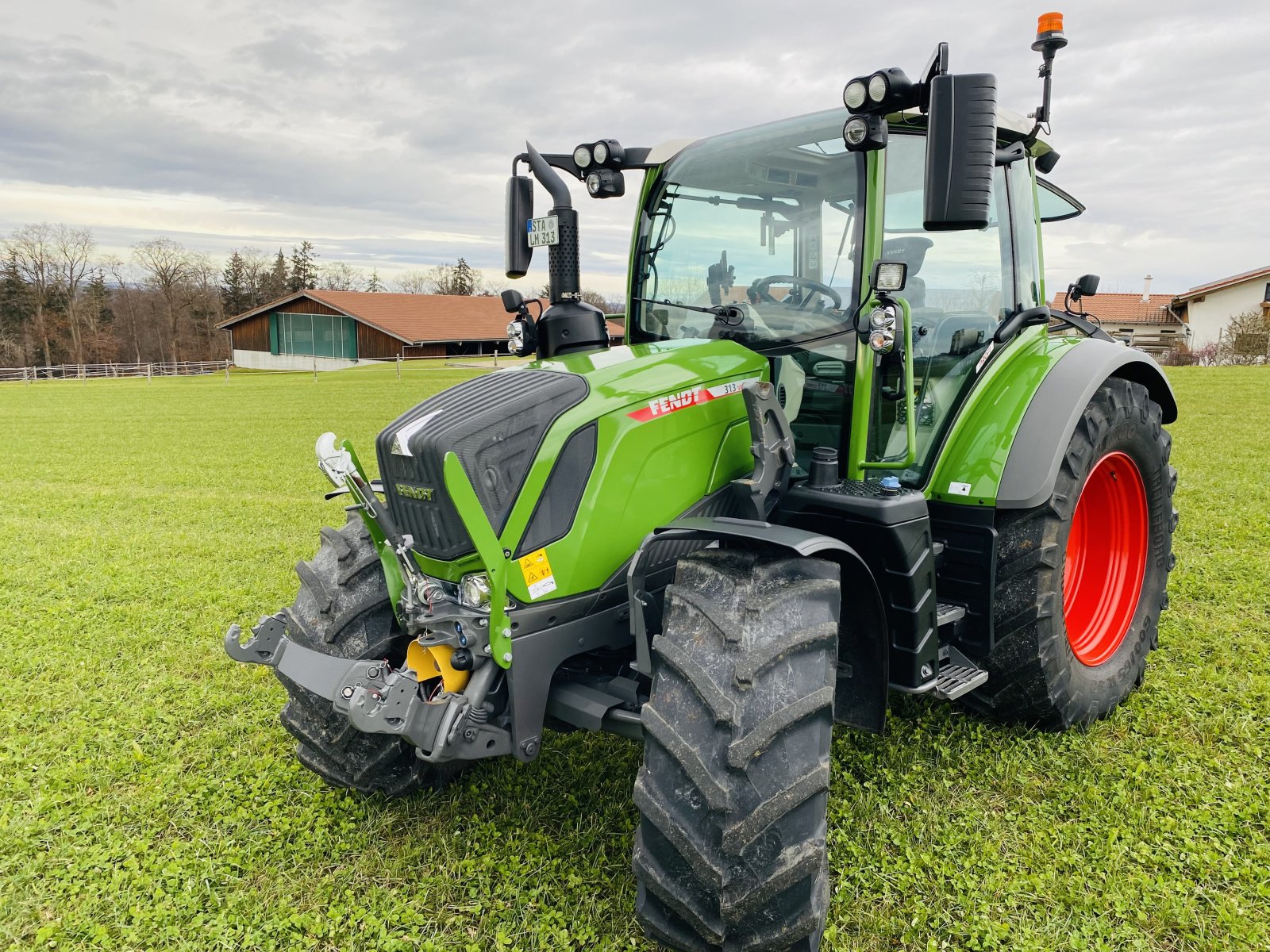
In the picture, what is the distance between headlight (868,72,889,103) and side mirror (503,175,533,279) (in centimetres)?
131

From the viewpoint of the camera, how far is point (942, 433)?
11.4 feet

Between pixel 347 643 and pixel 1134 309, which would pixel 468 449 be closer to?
pixel 347 643

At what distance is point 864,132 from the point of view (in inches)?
112

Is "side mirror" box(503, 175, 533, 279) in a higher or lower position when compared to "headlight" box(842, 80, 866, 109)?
lower

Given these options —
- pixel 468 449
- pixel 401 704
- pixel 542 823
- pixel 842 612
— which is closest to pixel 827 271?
pixel 842 612

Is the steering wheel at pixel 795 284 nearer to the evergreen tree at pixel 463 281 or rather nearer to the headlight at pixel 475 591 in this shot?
the headlight at pixel 475 591

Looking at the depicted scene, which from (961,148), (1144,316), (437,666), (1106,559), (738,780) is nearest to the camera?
(738,780)

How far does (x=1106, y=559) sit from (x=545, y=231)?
309cm

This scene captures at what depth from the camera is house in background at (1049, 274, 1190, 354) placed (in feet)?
142

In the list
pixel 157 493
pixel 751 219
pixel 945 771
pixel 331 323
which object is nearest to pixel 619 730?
pixel 945 771

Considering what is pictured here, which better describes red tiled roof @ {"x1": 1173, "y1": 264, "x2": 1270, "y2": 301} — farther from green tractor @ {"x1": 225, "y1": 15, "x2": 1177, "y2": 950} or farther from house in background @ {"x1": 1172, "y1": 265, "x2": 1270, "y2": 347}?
green tractor @ {"x1": 225, "y1": 15, "x2": 1177, "y2": 950}

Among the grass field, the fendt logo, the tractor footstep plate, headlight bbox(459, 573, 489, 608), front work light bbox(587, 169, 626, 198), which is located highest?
front work light bbox(587, 169, 626, 198)

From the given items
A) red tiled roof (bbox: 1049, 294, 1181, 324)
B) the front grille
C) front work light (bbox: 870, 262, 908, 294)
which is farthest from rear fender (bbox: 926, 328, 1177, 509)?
red tiled roof (bbox: 1049, 294, 1181, 324)

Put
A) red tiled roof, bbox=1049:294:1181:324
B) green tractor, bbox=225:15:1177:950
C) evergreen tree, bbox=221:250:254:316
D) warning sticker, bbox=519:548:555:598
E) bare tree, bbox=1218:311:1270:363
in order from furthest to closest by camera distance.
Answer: evergreen tree, bbox=221:250:254:316 < red tiled roof, bbox=1049:294:1181:324 < bare tree, bbox=1218:311:1270:363 < warning sticker, bbox=519:548:555:598 < green tractor, bbox=225:15:1177:950
